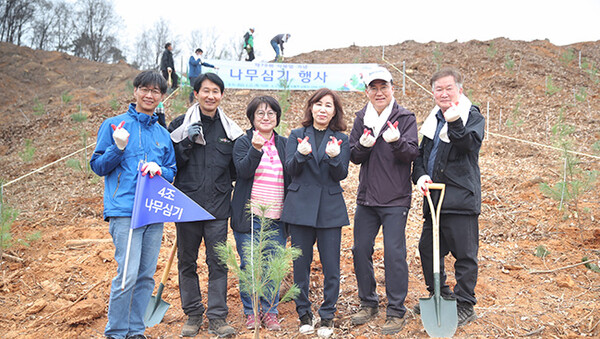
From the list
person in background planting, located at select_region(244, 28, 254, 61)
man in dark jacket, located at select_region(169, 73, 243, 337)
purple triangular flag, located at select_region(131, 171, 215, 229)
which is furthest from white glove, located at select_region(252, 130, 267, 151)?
person in background planting, located at select_region(244, 28, 254, 61)

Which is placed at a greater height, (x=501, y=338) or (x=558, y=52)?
(x=558, y=52)

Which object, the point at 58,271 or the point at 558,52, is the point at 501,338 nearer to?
the point at 58,271

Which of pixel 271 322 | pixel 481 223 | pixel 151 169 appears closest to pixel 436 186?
pixel 271 322

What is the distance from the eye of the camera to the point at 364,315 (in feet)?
10.7

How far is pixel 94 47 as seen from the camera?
2775 centimetres

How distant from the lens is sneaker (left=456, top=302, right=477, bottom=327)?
3121 mm

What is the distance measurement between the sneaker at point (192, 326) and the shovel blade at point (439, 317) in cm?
165

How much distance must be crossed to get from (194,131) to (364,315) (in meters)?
1.87

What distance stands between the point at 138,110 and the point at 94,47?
2853 centimetres

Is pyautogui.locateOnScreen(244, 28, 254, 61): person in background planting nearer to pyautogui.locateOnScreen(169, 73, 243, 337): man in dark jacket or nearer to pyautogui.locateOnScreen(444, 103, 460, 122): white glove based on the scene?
pyautogui.locateOnScreen(169, 73, 243, 337): man in dark jacket

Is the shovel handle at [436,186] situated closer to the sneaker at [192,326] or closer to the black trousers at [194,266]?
the black trousers at [194,266]

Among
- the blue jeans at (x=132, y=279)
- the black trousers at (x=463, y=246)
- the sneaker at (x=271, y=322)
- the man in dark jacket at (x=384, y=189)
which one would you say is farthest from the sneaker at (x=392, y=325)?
the blue jeans at (x=132, y=279)

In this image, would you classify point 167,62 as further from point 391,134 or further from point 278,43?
point 391,134

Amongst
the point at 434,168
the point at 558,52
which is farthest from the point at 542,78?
the point at 434,168
